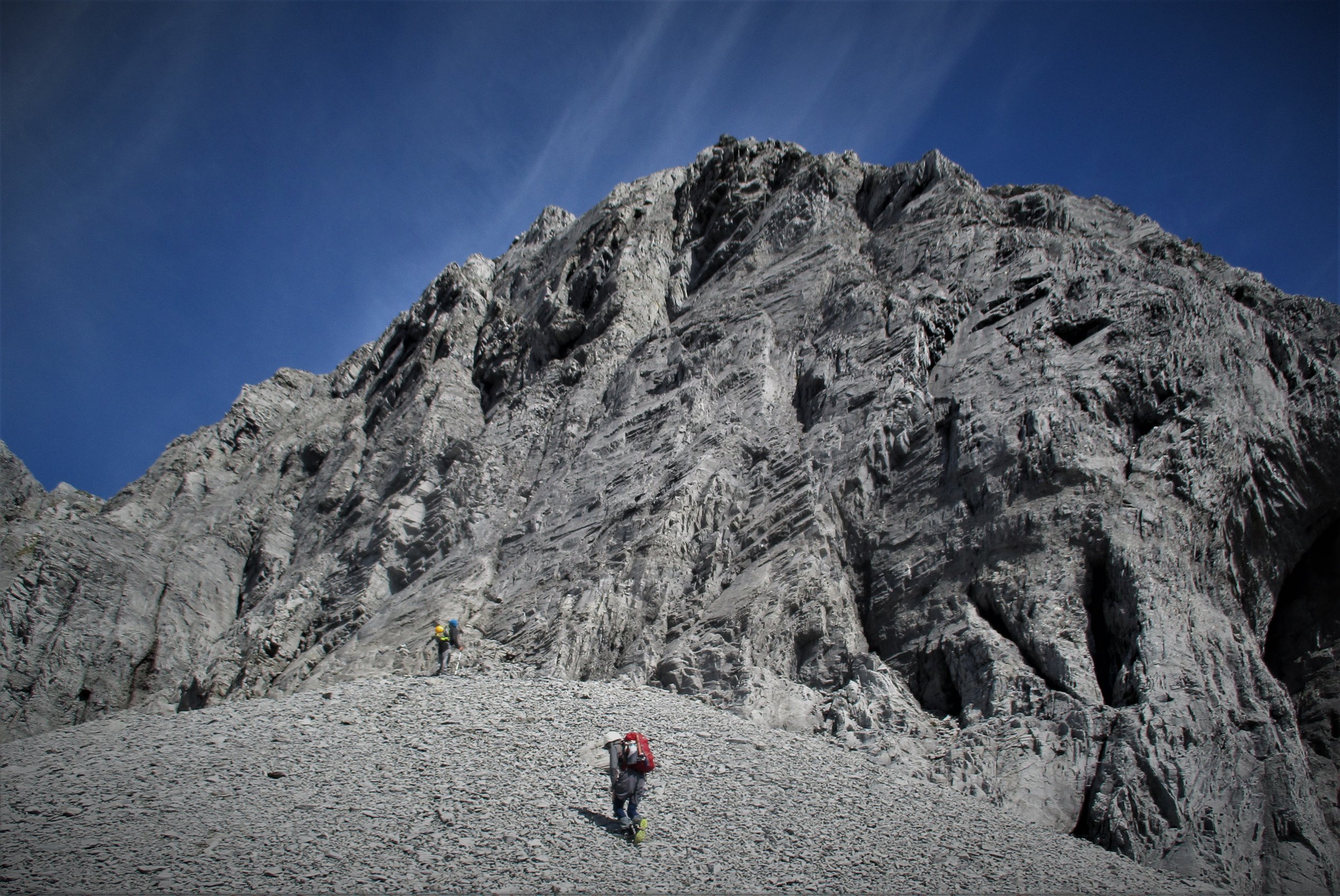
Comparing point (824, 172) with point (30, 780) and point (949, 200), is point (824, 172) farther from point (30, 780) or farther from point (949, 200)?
point (30, 780)

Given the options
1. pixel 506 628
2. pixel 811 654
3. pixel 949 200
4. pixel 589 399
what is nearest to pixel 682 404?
pixel 589 399

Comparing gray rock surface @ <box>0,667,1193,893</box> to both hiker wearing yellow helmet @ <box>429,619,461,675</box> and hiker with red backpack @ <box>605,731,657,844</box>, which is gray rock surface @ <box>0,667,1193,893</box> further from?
hiker wearing yellow helmet @ <box>429,619,461,675</box>

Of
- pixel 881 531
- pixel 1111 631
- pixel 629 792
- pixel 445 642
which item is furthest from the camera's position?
pixel 445 642

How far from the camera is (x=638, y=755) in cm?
1005

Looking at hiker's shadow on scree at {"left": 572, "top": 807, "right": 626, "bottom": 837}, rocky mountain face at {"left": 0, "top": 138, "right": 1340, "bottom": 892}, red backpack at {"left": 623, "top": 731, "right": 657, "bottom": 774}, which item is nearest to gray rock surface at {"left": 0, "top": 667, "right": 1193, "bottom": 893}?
hiker's shadow on scree at {"left": 572, "top": 807, "right": 626, "bottom": 837}

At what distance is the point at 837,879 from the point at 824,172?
31968 mm

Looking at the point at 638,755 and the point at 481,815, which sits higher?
the point at 638,755

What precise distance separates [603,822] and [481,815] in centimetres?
163

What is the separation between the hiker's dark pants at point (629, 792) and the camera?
9.98 m

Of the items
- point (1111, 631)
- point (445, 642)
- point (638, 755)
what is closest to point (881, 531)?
point (1111, 631)

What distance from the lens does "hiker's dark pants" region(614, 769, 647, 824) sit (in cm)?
998

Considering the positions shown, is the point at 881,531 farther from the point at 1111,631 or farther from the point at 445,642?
the point at 445,642

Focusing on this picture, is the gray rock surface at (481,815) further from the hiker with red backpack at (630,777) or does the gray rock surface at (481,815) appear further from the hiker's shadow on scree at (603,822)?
the hiker with red backpack at (630,777)

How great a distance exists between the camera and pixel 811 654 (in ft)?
53.7
